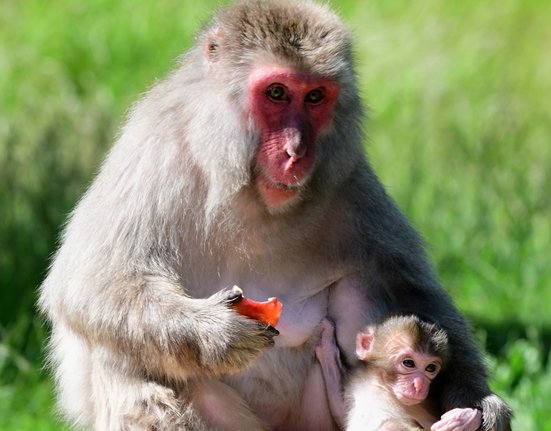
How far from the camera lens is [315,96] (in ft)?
17.2

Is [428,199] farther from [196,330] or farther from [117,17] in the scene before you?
[196,330]

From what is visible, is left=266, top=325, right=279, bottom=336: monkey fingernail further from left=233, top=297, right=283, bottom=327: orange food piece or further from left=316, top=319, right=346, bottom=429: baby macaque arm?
left=316, top=319, right=346, bottom=429: baby macaque arm

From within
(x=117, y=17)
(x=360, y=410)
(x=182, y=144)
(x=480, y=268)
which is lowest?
(x=480, y=268)

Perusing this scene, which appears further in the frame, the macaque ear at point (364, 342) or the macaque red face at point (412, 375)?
the macaque ear at point (364, 342)

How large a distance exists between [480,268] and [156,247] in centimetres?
450

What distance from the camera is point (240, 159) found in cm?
519

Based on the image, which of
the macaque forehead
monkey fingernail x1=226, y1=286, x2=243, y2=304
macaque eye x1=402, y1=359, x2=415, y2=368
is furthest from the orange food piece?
the macaque forehead

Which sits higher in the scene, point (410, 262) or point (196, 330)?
point (196, 330)

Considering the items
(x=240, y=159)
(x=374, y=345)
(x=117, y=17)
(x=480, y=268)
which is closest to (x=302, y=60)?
(x=240, y=159)

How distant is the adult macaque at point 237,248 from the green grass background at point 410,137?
1530 millimetres

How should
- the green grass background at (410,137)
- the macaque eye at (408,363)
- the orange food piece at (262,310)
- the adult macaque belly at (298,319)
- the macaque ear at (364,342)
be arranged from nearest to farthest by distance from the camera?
1. the orange food piece at (262,310)
2. the macaque eye at (408,363)
3. the macaque ear at (364,342)
4. the adult macaque belly at (298,319)
5. the green grass background at (410,137)

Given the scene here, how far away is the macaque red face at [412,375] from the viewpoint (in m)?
5.32

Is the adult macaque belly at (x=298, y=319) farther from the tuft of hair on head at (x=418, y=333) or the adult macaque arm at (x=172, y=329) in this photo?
the adult macaque arm at (x=172, y=329)

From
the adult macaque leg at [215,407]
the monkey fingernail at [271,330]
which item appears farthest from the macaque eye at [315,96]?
the adult macaque leg at [215,407]
